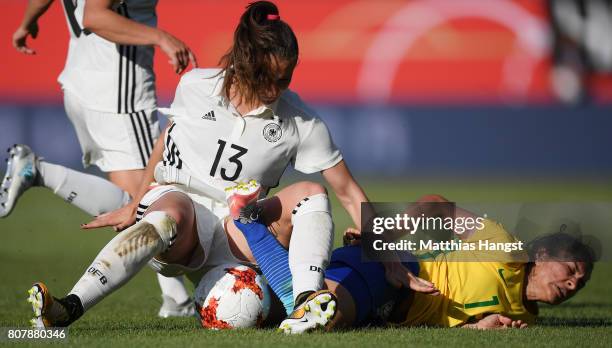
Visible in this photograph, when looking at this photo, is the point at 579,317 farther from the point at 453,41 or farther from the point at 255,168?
the point at 453,41

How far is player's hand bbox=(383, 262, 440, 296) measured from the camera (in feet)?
15.6

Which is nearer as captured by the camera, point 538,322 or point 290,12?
point 538,322

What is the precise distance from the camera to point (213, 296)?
A: 15.6ft

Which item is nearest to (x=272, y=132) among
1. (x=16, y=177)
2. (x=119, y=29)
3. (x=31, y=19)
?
(x=119, y=29)

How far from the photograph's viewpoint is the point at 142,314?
19.4 feet

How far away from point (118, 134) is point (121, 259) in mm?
2066

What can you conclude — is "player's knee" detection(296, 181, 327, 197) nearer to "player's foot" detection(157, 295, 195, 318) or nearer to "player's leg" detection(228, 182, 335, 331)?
"player's leg" detection(228, 182, 335, 331)

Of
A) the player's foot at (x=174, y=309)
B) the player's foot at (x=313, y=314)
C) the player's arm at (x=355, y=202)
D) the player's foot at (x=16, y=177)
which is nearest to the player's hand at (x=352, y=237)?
the player's arm at (x=355, y=202)

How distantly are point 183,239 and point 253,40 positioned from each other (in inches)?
41.5

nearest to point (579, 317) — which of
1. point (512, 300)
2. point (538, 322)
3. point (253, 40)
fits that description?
point (538, 322)

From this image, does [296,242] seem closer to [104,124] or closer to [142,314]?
[142,314]

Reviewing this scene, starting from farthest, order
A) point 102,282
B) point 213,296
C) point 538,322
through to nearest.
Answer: point 538,322 < point 213,296 < point 102,282

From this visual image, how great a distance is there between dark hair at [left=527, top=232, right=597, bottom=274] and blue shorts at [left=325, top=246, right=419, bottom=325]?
0.67 m

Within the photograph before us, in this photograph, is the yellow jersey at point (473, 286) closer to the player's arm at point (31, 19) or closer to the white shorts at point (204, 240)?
the white shorts at point (204, 240)
